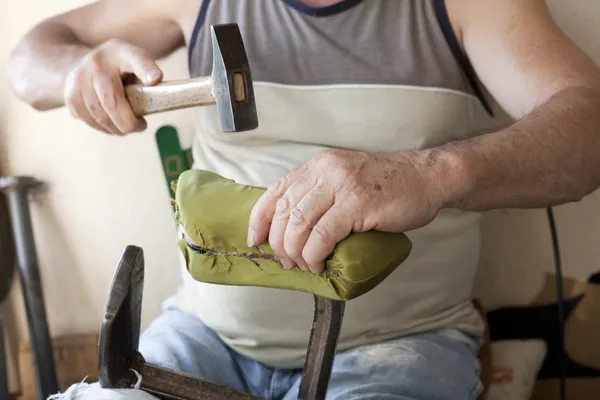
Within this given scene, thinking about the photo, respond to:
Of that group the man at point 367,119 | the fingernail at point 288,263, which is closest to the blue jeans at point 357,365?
the man at point 367,119

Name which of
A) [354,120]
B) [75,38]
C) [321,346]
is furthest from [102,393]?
[75,38]

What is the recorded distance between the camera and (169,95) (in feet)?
2.29

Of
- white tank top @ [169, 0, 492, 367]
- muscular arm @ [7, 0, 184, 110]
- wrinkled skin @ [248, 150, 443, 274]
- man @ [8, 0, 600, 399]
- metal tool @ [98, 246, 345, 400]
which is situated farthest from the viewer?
muscular arm @ [7, 0, 184, 110]

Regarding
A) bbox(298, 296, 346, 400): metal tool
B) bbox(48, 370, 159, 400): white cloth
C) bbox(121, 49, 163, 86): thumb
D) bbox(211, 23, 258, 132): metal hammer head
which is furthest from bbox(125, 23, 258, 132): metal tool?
bbox(48, 370, 159, 400): white cloth

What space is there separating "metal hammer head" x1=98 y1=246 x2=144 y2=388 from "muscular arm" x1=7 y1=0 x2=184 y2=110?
0.39 m

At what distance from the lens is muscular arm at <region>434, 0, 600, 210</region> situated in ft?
1.97

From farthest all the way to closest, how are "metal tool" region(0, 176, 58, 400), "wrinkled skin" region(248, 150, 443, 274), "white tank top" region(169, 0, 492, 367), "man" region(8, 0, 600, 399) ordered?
"metal tool" region(0, 176, 58, 400), "white tank top" region(169, 0, 492, 367), "man" region(8, 0, 600, 399), "wrinkled skin" region(248, 150, 443, 274)

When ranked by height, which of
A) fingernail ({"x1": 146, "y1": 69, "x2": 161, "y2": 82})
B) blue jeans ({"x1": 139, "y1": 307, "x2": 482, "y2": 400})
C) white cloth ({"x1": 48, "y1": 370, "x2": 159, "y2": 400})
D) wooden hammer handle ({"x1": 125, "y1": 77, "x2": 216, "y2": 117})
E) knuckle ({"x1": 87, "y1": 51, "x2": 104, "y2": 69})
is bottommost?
blue jeans ({"x1": 139, "y1": 307, "x2": 482, "y2": 400})

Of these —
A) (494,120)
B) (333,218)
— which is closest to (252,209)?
(333,218)

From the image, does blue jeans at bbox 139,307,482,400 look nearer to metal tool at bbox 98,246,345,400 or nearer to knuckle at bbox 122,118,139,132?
metal tool at bbox 98,246,345,400

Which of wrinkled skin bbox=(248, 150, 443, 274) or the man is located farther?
the man

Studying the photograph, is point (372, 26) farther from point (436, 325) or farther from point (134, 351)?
point (134, 351)

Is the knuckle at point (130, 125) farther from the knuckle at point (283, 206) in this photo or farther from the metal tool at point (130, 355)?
the knuckle at point (283, 206)

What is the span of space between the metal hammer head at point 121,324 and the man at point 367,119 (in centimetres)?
15
